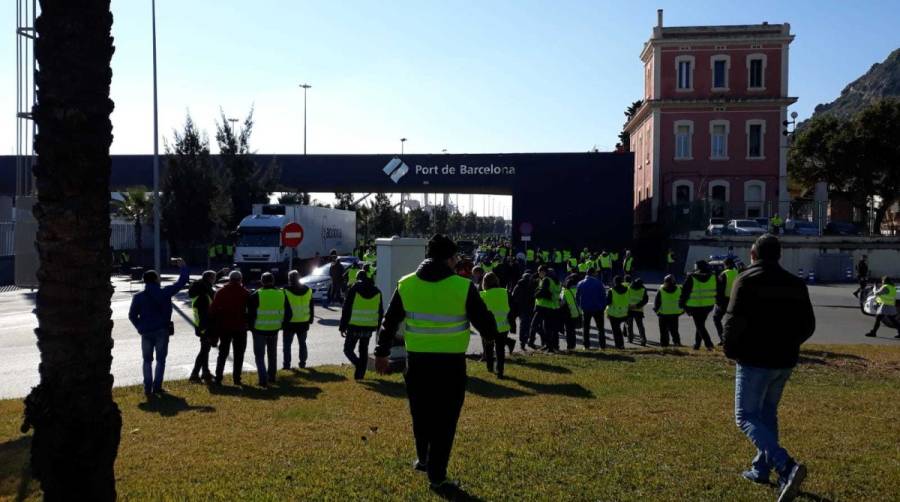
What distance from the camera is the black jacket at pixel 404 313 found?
5.83 metres

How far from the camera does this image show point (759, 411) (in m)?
5.71

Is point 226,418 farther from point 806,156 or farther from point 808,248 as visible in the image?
point 806,156

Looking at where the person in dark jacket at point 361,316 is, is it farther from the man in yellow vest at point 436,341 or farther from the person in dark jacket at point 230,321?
the man in yellow vest at point 436,341

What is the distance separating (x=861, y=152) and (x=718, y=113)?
10805 millimetres

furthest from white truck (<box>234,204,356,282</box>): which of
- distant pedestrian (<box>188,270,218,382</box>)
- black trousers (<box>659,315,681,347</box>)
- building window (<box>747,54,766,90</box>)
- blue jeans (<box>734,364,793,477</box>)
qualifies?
blue jeans (<box>734,364,793,477</box>)

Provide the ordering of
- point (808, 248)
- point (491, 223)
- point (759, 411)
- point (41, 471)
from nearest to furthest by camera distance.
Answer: point (41, 471) < point (759, 411) < point (808, 248) < point (491, 223)

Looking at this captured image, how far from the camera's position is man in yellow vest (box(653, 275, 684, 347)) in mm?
16241

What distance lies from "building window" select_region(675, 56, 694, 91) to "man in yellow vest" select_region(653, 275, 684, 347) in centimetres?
3870

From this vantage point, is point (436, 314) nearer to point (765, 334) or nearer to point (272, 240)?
point (765, 334)

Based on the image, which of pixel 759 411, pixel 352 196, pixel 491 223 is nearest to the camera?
pixel 759 411

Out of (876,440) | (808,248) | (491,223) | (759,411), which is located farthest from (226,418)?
(491,223)

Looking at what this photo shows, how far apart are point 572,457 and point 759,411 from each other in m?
1.46

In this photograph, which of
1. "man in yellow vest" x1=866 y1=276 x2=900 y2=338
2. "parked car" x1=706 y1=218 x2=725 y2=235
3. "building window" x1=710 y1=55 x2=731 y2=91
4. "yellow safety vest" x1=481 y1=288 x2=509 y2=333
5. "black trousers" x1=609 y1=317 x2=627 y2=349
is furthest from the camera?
"building window" x1=710 y1=55 x2=731 y2=91

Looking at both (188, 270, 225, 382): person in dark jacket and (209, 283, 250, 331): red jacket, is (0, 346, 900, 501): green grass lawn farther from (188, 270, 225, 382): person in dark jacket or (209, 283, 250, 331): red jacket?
(209, 283, 250, 331): red jacket
